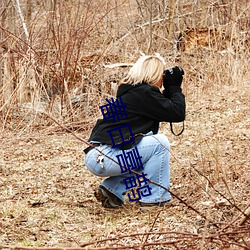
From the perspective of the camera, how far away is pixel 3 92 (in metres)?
7.17

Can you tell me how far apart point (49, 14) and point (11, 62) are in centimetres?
85

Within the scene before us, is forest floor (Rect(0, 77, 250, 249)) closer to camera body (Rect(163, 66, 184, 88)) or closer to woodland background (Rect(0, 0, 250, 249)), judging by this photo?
woodland background (Rect(0, 0, 250, 249))

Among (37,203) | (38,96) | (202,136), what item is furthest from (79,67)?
(37,203)

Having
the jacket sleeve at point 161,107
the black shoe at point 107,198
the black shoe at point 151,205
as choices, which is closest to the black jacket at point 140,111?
the jacket sleeve at point 161,107

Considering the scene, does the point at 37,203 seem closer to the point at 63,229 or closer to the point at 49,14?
the point at 63,229

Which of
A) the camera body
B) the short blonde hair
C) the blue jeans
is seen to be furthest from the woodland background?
the short blonde hair

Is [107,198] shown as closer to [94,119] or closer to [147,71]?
[147,71]

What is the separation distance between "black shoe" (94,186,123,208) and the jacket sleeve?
2.27ft

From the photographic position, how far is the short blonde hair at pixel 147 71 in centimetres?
412

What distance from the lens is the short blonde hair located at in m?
4.12

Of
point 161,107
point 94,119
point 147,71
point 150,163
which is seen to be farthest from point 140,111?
point 94,119

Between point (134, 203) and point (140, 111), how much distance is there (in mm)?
705

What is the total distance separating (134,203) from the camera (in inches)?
165

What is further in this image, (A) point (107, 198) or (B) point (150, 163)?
(A) point (107, 198)
